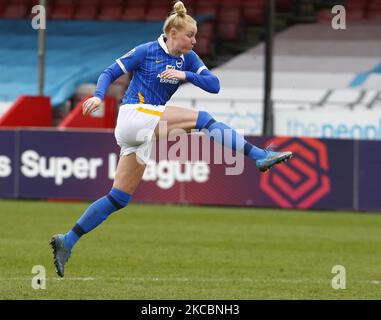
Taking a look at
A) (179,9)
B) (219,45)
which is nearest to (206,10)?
(219,45)

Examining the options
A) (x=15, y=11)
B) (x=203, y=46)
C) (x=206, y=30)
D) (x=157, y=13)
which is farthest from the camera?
(x=15, y=11)

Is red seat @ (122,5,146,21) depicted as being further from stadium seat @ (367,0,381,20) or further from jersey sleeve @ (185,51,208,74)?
jersey sleeve @ (185,51,208,74)

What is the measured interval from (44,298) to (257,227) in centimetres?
770

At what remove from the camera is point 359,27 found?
1083 inches

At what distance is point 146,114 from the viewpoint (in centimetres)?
932

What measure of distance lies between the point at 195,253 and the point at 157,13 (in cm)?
1713

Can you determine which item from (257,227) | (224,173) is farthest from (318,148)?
(257,227)

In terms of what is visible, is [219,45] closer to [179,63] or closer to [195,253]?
[195,253]

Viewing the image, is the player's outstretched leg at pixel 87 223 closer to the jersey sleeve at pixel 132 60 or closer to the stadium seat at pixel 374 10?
the jersey sleeve at pixel 132 60

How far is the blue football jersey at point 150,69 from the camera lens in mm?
9305

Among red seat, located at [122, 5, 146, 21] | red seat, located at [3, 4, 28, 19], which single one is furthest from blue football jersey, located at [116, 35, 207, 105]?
red seat, located at [3, 4, 28, 19]

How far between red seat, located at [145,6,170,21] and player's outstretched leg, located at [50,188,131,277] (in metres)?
19.2

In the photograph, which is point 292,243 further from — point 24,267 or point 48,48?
point 48,48

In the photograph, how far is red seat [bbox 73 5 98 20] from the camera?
29.7m
